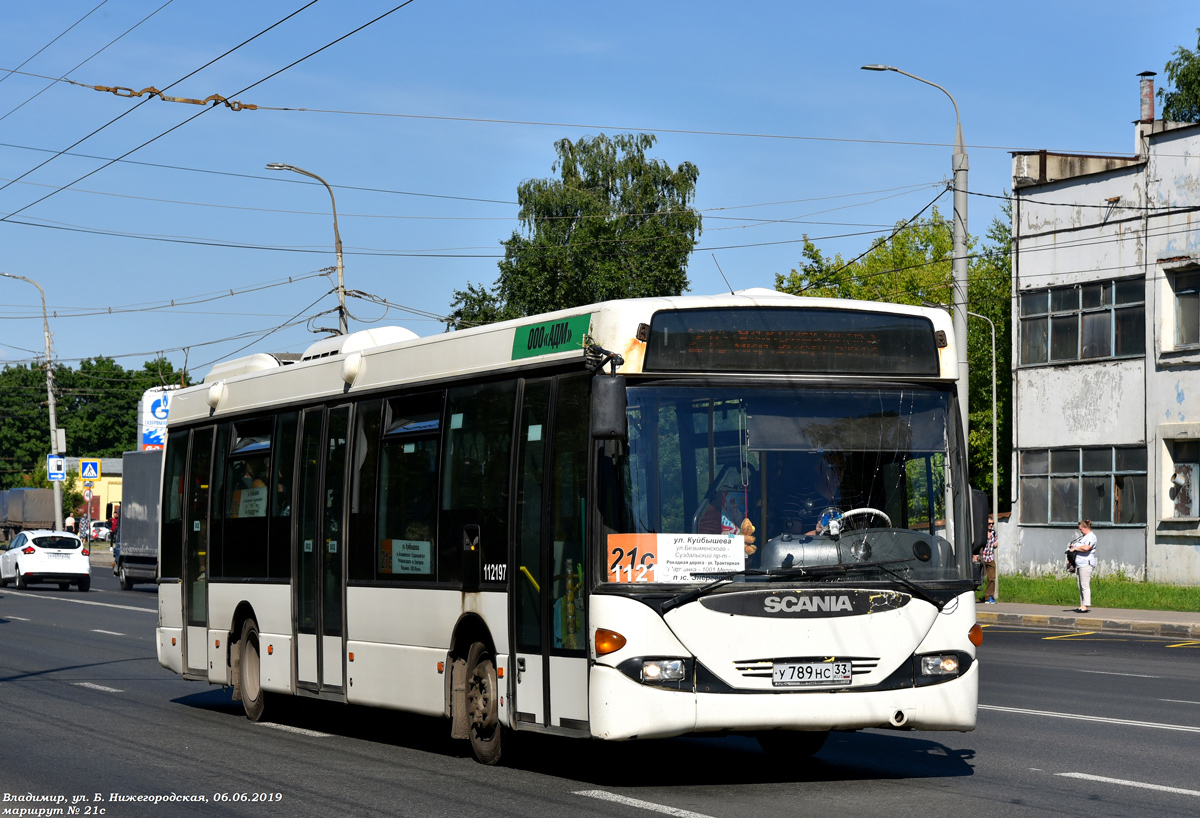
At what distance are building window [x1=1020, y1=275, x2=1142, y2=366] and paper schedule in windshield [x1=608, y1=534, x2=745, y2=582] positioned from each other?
31995 millimetres

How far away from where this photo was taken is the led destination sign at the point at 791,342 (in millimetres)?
9305

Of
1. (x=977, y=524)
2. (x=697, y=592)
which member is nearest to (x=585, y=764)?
(x=697, y=592)

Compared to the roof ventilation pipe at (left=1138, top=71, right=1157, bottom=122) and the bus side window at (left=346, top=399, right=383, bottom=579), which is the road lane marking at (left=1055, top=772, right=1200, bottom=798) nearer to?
the bus side window at (left=346, top=399, right=383, bottom=579)

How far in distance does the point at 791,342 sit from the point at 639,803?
9.24 ft

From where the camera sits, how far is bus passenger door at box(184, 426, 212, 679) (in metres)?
15.0

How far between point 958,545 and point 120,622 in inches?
887

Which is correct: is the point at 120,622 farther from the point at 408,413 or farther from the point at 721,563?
the point at 721,563

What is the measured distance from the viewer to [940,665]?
30.5ft

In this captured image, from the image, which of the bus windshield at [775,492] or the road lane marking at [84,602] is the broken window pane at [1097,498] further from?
the bus windshield at [775,492]

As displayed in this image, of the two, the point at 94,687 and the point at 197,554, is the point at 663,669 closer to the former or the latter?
the point at 197,554

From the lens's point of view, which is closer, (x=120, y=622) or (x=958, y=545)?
(x=958, y=545)

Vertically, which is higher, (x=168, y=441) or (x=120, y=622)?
(x=168, y=441)

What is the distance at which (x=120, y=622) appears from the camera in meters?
29.0

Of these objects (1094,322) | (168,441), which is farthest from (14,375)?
(168,441)
